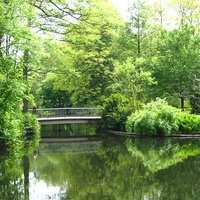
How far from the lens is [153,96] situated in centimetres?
2744

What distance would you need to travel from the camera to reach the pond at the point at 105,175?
25.0 feet

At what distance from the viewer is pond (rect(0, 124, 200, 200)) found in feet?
25.0

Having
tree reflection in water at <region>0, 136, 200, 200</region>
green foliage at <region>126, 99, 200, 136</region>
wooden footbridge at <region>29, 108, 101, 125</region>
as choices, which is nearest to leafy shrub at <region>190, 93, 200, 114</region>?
green foliage at <region>126, 99, 200, 136</region>

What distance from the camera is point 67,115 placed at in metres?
26.6

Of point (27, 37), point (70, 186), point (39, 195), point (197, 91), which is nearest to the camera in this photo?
point (39, 195)

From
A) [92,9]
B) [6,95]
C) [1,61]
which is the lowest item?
[6,95]

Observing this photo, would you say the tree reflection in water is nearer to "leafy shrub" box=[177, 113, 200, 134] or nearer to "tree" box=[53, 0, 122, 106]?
"leafy shrub" box=[177, 113, 200, 134]

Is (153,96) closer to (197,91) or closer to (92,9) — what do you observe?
(197,91)

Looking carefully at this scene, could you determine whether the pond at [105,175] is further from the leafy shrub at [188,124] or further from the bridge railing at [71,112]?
the bridge railing at [71,112]

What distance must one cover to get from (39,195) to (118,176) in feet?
8.81

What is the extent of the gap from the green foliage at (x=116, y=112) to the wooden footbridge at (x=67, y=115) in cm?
215

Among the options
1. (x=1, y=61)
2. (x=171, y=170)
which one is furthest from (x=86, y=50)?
(x=171, y=170)

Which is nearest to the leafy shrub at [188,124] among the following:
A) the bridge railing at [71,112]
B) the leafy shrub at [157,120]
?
the leafy shrub at [157,120]

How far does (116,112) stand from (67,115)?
5029 millimetres
